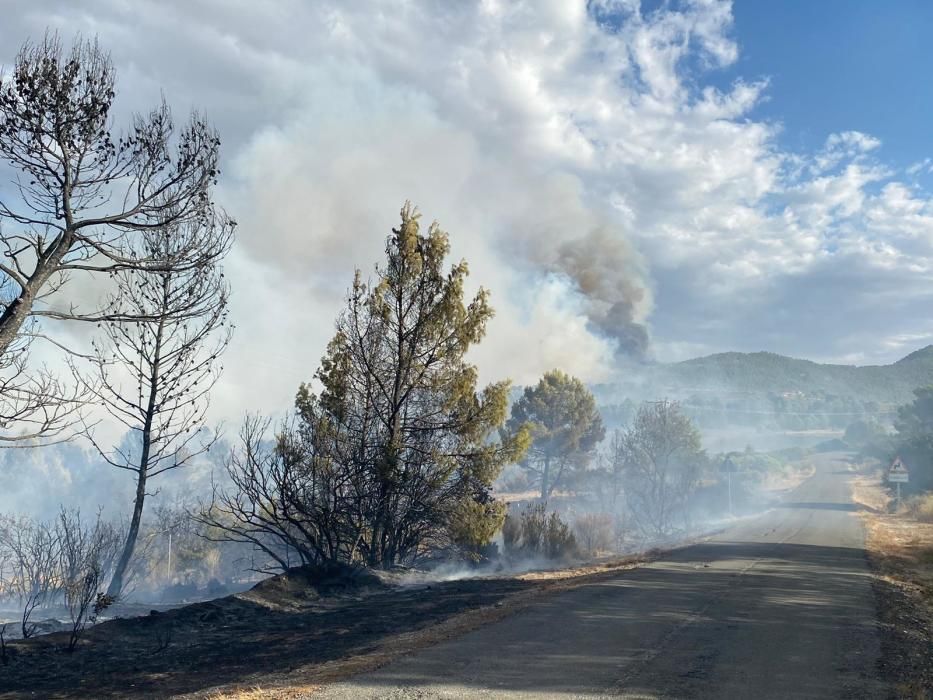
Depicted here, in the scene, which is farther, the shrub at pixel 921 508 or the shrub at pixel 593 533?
the shrub at pixel 921 508

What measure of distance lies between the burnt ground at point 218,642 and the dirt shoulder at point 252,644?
0.05 feet

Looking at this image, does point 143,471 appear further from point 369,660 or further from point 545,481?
point 545,481

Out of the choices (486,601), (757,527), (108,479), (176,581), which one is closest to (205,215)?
(486,601)

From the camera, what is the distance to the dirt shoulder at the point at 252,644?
651 centimetres

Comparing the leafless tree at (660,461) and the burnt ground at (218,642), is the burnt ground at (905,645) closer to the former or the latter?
the burnt ground at (218,642)

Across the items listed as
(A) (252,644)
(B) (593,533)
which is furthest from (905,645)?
(B) (593,533)

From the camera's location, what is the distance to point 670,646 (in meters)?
7.35

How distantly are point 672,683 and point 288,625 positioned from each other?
617cm

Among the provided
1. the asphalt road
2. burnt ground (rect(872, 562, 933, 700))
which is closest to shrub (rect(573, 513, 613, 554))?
the asphalt road

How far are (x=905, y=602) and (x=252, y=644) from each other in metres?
9.97

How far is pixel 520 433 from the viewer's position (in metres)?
17.1

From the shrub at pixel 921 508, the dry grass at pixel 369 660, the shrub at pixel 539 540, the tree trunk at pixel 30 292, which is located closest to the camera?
the dry grass at pixel 369 660

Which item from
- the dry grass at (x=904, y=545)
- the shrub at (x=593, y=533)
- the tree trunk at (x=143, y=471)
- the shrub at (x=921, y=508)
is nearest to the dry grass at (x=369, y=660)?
the dry grass at (x=904, y=545)

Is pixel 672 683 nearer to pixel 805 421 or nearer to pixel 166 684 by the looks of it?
pixel 166 684
